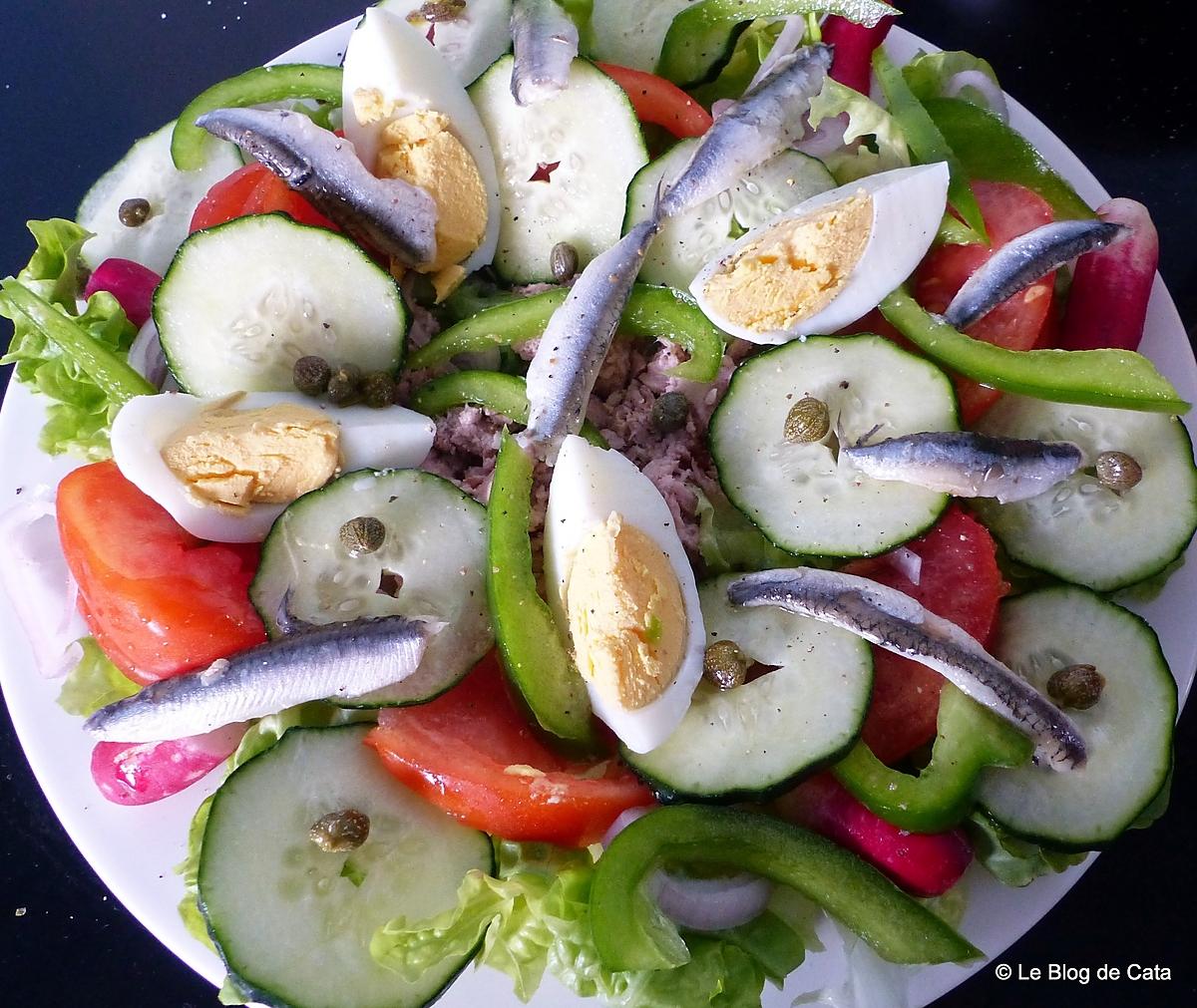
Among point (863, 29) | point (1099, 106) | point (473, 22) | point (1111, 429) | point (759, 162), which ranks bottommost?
point (1111, 429)

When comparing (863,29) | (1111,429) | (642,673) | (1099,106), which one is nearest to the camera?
(642,673)

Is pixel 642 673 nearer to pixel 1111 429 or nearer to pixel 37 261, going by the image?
pixel 1111 429

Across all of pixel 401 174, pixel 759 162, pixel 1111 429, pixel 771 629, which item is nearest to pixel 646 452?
pixel 771 629

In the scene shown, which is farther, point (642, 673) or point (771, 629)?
point (771, 629)

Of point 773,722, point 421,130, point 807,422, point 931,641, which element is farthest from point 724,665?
point 421,130

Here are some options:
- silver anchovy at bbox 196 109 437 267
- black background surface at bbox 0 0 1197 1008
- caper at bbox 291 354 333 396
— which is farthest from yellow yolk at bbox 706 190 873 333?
black background surface at bbox 0 0 1197 1008

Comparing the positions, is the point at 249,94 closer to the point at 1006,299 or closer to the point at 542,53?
the point at 542,53

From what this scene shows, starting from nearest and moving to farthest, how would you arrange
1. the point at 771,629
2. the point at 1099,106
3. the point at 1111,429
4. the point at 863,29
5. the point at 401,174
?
the point at 771,629
the point at 1111,429
the point at 401,174
the point at 863,29
the point at 1099,106

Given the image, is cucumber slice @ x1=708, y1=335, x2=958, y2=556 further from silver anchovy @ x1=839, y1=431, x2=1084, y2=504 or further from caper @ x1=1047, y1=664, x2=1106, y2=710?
caper @ x1=1047, y1=664, x2=1106, y2=710
